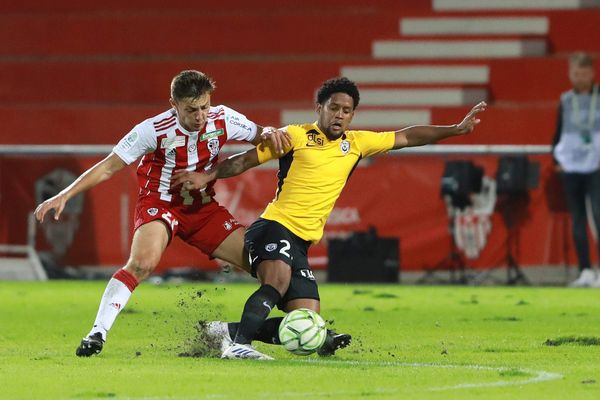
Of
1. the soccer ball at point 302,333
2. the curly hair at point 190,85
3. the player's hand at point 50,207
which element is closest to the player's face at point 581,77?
the curly hair at point 190,85

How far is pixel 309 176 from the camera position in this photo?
873 centimetres

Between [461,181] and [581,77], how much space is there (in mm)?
1753

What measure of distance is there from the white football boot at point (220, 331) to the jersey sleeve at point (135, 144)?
1.11m

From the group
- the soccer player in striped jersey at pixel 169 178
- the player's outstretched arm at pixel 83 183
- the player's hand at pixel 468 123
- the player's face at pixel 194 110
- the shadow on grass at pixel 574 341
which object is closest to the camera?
the player's outstretched arm at pixel 83 183

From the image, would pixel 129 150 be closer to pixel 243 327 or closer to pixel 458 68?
pixel 243 327

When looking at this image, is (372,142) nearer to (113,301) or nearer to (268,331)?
(268,331)

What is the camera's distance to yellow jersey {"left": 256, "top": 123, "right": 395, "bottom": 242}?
864 cm

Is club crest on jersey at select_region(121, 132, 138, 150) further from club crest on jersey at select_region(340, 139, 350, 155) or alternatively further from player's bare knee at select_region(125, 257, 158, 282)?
club crest on jersey at select_region(340, 139, 350, 155)

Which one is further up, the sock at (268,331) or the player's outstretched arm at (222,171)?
the player's outstretched arm at (222,171)

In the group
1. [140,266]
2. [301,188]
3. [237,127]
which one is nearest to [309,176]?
[301,188]

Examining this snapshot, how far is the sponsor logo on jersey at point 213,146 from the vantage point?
29.3ft

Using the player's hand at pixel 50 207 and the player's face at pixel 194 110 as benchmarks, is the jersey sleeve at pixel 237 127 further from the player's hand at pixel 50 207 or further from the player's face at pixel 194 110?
the player's hand at pixel 50 207

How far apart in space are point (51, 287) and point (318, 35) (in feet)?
24.0

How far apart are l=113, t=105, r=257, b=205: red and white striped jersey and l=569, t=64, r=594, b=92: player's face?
22.5 feet
